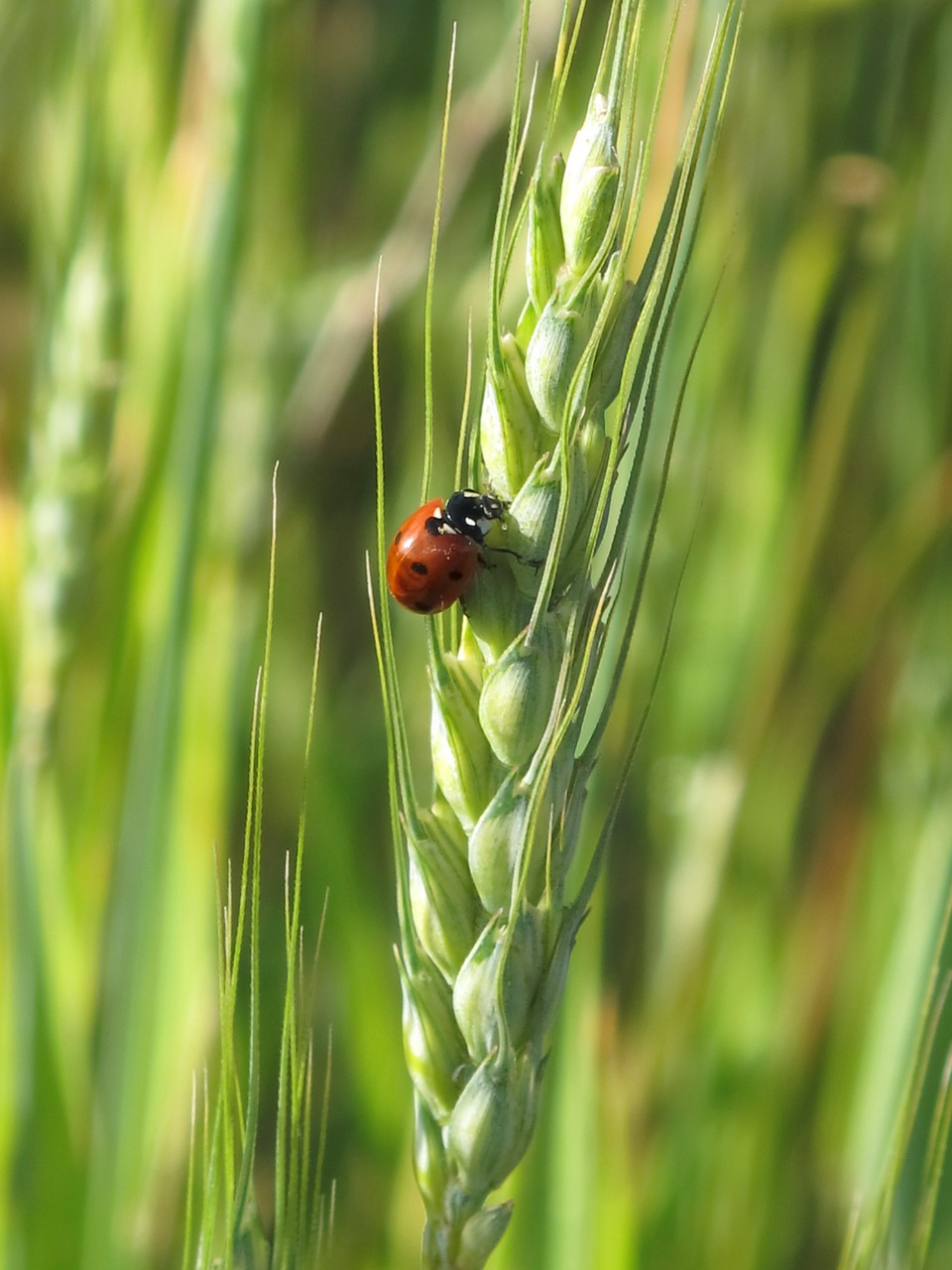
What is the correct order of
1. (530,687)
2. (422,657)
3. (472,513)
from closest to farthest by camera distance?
(530,687), (472,513), (422,657)

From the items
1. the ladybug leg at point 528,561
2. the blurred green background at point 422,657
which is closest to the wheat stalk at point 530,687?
the ladybug leg at point 528,561

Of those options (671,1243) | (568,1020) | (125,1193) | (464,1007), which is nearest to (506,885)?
(464,1007)

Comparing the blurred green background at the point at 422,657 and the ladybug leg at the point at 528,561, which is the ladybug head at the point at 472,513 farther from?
the blurred green background at the point at 422,657

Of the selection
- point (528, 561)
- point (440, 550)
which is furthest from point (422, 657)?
point (528, 561)

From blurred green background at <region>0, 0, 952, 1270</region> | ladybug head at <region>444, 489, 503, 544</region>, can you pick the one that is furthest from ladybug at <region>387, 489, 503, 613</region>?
blurred green background at <region>0, 0, 952, 1270</region>

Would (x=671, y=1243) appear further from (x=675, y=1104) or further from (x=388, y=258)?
(x=388, y=258)

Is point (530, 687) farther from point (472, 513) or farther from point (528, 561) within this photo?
point (472, 513)
